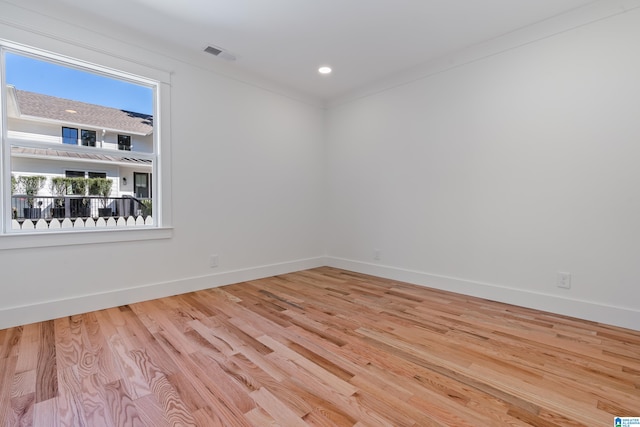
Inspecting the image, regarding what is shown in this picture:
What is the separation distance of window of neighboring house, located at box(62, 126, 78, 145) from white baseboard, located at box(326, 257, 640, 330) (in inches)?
140

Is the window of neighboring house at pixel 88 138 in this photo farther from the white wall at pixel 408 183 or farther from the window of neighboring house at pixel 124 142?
the white wall at pixel 408 183

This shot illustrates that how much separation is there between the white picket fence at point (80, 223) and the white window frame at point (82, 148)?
0.07 meters

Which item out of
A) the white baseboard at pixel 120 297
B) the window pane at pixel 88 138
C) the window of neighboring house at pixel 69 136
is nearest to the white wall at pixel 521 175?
the white baseboard at pixel 120 297

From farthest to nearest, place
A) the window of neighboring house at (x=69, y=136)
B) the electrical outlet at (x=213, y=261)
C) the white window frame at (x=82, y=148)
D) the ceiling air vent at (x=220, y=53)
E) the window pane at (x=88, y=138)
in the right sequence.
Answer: the electrical outlet at (x=213, y=261) → the ceiling air vent at (x=220, y=53) → the window pane at (x=88, y=138) → the window of neighboring house at (x=69, y=136) → the white window frame at (x=82, y=148)

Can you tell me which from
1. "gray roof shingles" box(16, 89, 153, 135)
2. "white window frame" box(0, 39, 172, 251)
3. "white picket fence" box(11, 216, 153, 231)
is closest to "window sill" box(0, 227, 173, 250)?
"white window frame" box(0, 39, 172, 251)

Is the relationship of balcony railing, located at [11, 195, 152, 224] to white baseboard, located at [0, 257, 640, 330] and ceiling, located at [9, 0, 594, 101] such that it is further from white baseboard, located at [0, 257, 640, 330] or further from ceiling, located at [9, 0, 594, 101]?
ceiling, located at [9, 0, 594, 101]

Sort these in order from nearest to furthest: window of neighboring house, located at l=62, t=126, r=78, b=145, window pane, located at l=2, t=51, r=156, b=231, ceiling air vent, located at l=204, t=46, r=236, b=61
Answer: window pane, located at l=2, t=51, r=156, b=231 → window of neighboring house, located at l=62, t=126, r=78, b=145 → ceiling air vent, located at l=204, t=46, r=236, b=61

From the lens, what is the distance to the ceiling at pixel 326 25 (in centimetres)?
243

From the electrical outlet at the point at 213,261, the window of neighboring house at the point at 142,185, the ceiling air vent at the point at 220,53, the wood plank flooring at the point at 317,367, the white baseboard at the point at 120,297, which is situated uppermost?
the ceiling air vent at the point at 220,53

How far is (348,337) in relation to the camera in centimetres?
215

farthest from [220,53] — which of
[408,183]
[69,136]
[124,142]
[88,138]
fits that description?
[408,183]

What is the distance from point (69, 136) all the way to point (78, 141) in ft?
0.23

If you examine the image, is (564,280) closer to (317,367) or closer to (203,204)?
(317,367)

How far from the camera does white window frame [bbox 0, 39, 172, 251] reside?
2.30m
